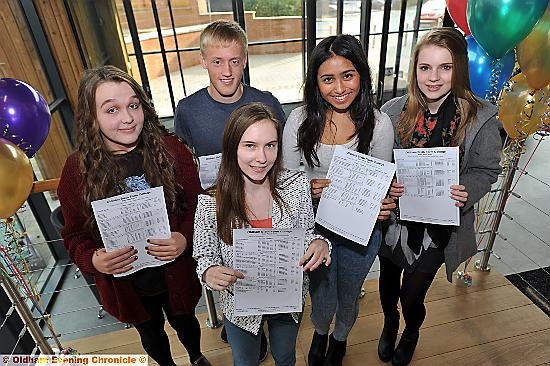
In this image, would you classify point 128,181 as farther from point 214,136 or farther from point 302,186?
point 302,186

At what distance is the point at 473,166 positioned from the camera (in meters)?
1.38

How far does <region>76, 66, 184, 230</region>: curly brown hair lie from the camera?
117 cm

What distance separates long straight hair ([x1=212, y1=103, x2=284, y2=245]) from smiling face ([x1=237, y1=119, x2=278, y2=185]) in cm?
2

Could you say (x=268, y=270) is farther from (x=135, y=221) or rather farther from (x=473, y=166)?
(x=473, y=166)

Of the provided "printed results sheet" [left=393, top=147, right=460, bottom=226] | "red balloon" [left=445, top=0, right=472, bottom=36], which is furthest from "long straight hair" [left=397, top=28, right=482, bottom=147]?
"red balloon" [left=445, top=0, right=472, bottom=36]

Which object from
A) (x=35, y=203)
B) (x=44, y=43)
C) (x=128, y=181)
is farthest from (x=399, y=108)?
(x=44, y=43)

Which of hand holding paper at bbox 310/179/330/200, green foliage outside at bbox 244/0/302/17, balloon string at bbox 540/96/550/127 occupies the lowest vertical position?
hand holding paper at bbox 310/179/330/200

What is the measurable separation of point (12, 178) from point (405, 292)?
1.55 metres

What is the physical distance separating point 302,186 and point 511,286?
1.73 m

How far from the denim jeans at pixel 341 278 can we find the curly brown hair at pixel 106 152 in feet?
2.12

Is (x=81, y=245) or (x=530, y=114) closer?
(x=81, y=245)

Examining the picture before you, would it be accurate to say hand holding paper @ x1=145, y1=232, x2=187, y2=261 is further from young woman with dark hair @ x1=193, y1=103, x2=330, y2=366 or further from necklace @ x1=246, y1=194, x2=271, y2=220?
necklace @ x1=246, y1=194, x2=271, y2=220

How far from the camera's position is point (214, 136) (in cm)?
161

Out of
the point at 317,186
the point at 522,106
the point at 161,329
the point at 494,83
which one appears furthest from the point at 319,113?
the point at 494,83
